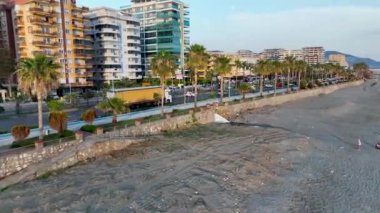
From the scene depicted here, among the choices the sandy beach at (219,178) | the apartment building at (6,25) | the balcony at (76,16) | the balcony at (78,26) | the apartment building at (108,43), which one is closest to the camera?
the sandy beach at (219,178)

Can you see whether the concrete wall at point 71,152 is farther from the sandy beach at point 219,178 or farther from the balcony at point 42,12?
the balcony at point 42,12

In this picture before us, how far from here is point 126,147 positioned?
32844 mm

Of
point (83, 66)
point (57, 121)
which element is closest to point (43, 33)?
point (83, 66)

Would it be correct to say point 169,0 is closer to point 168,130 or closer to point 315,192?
point 168,130

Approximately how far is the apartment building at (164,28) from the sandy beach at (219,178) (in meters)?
99.3

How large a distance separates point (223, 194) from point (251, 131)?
21.6 m

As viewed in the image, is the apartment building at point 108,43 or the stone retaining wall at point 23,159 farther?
the apartment building at point 108,43

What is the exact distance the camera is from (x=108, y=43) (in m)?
108

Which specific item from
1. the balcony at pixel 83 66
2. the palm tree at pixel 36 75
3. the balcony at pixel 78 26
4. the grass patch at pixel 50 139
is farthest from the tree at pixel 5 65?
the palm tree at pixel 36 75

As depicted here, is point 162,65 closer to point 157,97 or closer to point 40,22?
point 157,97

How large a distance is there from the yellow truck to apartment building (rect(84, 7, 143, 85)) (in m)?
49.8

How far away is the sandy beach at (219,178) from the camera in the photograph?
64.9ft

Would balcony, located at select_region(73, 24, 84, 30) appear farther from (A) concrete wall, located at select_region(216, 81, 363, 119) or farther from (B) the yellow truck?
(A) concrete wall, located at select_region(216, 81, 363, 119)

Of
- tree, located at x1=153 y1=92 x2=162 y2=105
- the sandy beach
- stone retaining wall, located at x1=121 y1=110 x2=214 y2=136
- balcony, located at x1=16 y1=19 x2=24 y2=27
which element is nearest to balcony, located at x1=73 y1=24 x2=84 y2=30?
balcony, located at x1=16 y1=19 x2=24 y2=27
